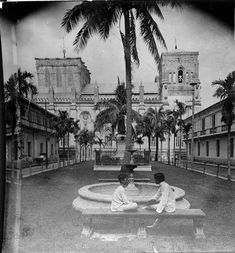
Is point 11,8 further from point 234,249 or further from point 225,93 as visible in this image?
point 234,249

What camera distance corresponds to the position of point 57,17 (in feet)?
14.7

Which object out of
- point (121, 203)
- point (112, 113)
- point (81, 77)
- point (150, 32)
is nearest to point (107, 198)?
point (121, 203)

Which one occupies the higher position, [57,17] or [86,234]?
[57,17]

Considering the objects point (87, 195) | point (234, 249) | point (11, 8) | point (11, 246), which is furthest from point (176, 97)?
point (11, 246)

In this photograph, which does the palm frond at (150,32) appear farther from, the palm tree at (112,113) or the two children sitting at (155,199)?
the palm tree at (112,113)

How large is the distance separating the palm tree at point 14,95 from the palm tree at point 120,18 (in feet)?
3.69

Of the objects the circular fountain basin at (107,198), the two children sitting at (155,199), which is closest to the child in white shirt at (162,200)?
the two children sitting at (155,199)

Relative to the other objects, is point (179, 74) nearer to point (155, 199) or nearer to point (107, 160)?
point (155, 199)

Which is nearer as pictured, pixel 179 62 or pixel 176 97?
pixel 179 62

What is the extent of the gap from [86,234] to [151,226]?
1163 millimetres

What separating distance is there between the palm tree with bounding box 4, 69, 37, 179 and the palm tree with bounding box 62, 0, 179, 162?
1124 millimetres

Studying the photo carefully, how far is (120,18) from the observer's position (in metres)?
4.64

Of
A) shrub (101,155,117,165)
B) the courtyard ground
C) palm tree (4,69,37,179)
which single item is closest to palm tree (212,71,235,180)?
the courtyard ground

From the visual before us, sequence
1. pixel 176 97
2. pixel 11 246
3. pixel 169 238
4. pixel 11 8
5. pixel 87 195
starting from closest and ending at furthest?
1. pixel 11 8
2. pixel 11 246
3. pixel 169 238
4. pixel 87 195
5. pixel 176 97
